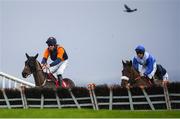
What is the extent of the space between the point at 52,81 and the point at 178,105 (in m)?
4.34

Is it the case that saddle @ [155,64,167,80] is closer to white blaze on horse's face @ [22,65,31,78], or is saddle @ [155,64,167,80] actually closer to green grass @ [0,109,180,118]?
white blaze on horse's face @ [22,65,31,78]

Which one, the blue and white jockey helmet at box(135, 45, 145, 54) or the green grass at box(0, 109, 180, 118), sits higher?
the blue and white jockey helmet at box(135, 45, 145, 54)

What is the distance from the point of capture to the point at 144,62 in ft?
57.6

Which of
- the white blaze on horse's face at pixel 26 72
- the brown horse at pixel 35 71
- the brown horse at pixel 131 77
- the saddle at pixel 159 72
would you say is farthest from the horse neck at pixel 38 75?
the saddle at pixel 159 72

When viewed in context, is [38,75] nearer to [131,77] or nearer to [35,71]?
[35,71]

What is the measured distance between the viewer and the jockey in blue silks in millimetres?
17219

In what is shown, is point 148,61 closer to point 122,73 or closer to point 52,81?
point 122,73

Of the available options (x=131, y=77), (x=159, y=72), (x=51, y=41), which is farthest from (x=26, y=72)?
(x=159, y=72)

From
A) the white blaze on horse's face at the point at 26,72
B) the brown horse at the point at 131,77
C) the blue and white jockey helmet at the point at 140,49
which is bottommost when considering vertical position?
the brown horse at the point at 131,77

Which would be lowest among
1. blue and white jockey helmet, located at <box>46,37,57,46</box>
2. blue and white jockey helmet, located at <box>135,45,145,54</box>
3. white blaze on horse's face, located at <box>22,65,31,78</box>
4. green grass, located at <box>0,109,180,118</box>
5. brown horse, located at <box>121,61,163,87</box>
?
green grass, located at <box>0,109,180,118</box>

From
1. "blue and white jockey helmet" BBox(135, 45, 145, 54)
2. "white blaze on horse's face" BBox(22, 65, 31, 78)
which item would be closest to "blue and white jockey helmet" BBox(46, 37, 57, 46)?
"white blaze on horse's face" BBox(22, 65, 31, 78)

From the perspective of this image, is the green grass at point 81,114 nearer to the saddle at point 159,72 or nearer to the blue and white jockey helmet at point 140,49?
the blue and white jockey helmet at point 140,49

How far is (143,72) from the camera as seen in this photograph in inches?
693

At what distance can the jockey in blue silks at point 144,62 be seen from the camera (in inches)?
678
